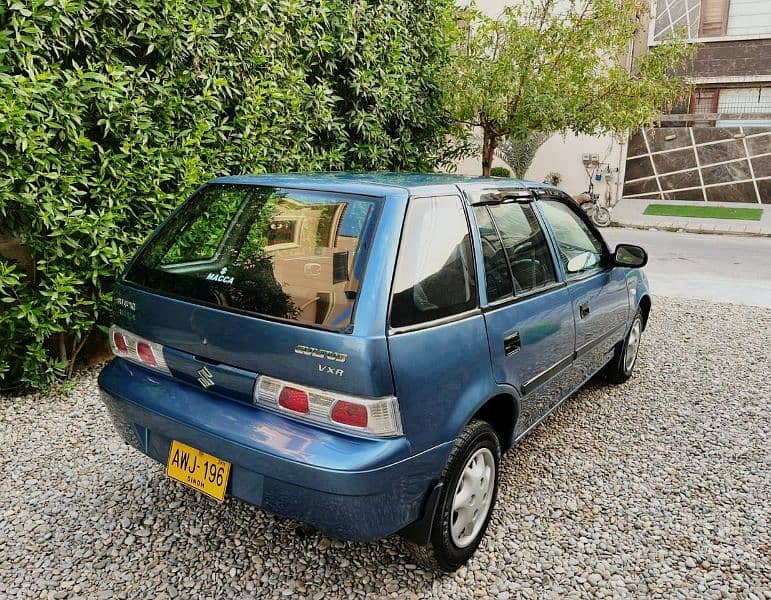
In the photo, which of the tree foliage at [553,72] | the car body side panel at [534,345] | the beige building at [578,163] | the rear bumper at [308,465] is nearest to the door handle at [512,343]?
the car body side panel at [534,345]

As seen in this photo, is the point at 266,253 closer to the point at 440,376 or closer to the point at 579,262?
the point at 440,376

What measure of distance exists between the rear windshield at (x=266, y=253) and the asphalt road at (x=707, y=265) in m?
6.83

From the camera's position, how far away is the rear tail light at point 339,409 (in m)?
1.94

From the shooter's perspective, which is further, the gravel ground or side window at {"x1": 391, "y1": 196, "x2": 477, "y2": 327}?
the gravel ground

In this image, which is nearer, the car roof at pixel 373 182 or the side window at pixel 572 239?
the car roof at pixel 373 182

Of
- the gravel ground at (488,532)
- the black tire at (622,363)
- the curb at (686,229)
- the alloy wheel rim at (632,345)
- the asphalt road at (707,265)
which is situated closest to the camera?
the gravel ground at (488,532)

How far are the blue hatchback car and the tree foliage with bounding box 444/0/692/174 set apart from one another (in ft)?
14.4

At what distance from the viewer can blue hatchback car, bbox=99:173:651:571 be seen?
1972mm

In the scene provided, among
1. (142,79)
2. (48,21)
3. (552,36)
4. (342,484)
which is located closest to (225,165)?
(142,79)

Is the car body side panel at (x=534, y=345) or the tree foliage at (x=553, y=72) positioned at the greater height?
the tree foliage at (x=553, y=72)

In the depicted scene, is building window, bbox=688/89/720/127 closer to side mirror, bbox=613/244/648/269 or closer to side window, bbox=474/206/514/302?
side mirror, bbox=613/244/648/269

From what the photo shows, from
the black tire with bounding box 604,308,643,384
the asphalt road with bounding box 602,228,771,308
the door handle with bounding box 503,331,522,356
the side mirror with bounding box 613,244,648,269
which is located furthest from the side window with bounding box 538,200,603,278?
the asphalt road with bounding box 602,228,771,308

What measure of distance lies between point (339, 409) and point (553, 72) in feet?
20.9

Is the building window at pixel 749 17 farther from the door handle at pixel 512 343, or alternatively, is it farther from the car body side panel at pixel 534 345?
the door handle at pixel 512 343
